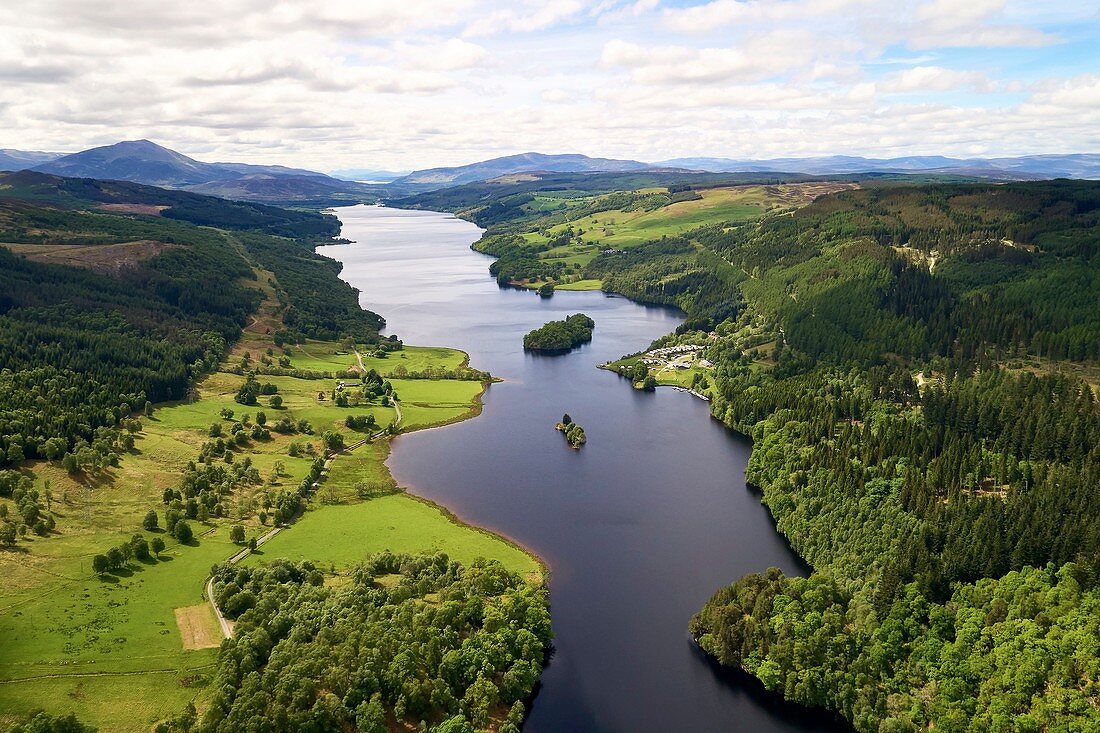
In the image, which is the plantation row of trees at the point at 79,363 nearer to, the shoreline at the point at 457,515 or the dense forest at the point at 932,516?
the shoreline at the point at 457,515

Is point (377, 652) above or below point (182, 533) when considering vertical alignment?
above

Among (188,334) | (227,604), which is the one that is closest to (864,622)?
(227,604)

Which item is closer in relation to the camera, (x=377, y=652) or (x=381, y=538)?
(x=377, y=652)

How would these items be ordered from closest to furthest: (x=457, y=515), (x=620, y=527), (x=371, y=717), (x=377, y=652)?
1. (x=371, y=717)
2. (x=377, y=652)
3. (x=620, y=527)
4. (x=457, y=515)

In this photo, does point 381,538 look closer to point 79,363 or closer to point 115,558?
point 115,558

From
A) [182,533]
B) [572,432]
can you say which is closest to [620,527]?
[572,432]

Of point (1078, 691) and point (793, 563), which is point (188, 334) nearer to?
point (793, 563)

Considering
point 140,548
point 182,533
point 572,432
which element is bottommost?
point 572,432

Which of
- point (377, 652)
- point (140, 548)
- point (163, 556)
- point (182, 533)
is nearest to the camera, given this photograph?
point (377, 652)
